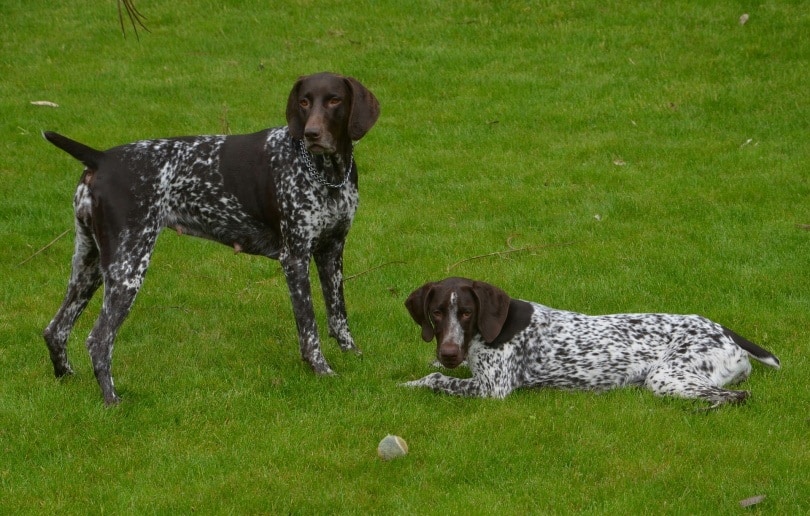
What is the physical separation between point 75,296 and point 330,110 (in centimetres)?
230

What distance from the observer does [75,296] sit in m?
7.86

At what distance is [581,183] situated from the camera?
12.0 m

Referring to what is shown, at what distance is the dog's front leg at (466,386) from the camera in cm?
740

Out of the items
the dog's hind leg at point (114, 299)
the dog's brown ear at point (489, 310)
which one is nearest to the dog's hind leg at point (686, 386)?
the dog's brown ear at point (489, 310)

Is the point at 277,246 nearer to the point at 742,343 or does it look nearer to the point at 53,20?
the point at 742,343

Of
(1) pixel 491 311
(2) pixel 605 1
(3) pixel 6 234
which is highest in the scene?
(2) pixel 605 1

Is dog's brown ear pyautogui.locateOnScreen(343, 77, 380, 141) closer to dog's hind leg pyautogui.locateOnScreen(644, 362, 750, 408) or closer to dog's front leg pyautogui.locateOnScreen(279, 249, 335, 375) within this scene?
dog's front leg pyautogui.locateOnScreen(279, 249, 335, 375)

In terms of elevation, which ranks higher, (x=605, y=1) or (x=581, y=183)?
(x=605, y=1)

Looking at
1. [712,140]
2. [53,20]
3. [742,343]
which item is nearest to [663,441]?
[742,343]

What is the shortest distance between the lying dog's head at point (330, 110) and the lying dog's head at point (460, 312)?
48.4 inches

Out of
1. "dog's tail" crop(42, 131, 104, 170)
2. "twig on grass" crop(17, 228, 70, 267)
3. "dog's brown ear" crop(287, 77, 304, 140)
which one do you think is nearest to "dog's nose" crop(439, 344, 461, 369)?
"dog's brown ear" crop(287, 77, 304, 140)

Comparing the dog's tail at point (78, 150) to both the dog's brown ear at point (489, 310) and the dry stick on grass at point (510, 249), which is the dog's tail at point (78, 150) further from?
Result: the dry stick on grass at point (510, 249)

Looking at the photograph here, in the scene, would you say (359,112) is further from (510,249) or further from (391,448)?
(510,249)

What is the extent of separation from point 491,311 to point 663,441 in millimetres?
1464
